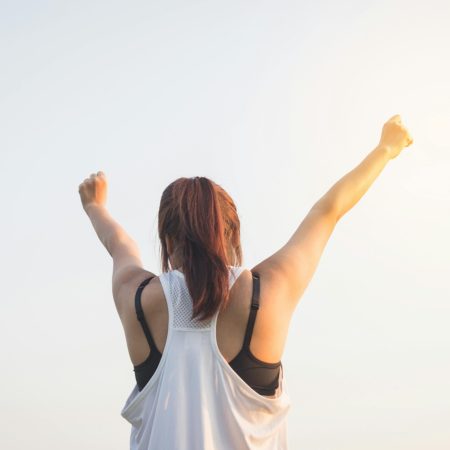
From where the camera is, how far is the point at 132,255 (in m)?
4.57

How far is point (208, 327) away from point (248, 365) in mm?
282

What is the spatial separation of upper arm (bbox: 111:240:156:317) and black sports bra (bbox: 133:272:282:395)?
0.10 meters

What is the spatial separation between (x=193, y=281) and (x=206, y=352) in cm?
37

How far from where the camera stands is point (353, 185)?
178 inches

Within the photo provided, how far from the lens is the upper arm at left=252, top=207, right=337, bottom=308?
407 centimetres

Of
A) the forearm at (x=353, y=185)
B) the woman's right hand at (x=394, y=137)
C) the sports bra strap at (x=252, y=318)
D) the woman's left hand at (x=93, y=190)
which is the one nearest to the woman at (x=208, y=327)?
the sports bra strap at (x=252, y=318)

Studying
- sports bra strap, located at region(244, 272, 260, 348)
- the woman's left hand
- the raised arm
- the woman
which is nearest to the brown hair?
the woman

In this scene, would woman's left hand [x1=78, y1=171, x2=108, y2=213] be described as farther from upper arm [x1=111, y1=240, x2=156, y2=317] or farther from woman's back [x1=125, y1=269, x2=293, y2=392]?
woman's back [x1=125, y1=269, x2=293, y2=392]

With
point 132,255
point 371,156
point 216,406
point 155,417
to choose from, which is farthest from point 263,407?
point 371,156

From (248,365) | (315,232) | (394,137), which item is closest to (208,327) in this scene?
(248,365)

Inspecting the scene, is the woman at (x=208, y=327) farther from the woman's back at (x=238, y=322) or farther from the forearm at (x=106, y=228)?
the forearm at (x=106, y=228)

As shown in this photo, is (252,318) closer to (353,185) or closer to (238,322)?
(238,322)

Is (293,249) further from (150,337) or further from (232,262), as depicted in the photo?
(150,337)

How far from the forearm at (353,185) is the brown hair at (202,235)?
22.5 inches
